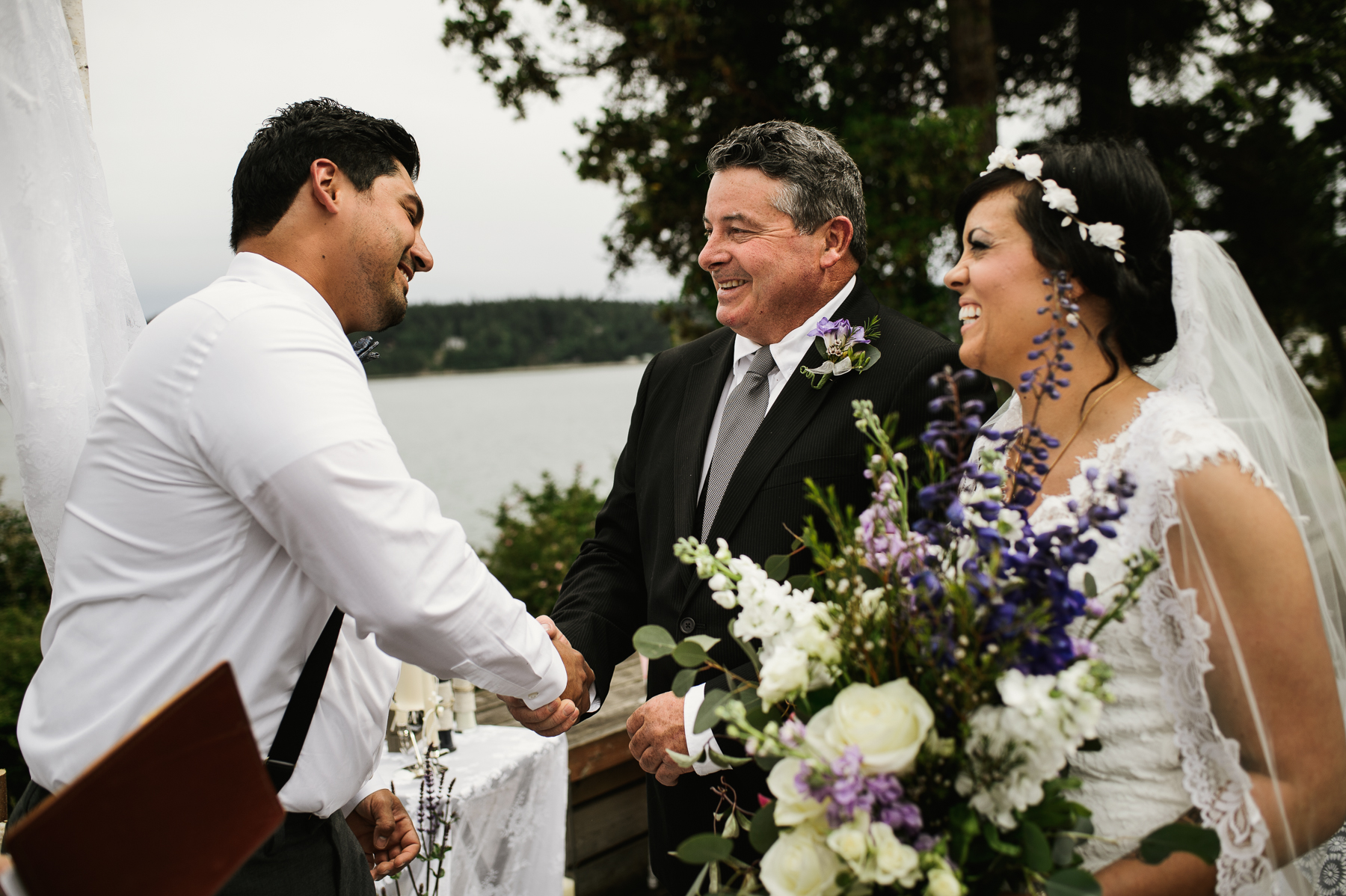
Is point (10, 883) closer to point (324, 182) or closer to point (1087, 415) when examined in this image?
point (324, 182)

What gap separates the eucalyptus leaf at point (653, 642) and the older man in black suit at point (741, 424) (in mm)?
683

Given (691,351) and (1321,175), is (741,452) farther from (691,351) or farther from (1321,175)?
(1321,175)

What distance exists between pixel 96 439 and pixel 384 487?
1.69 ft

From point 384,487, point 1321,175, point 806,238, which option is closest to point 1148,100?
point 1321,175

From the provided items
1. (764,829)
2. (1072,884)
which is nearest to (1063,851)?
(1072,884)

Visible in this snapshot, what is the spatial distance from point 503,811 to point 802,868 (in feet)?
7.17

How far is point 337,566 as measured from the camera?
57.4 inches

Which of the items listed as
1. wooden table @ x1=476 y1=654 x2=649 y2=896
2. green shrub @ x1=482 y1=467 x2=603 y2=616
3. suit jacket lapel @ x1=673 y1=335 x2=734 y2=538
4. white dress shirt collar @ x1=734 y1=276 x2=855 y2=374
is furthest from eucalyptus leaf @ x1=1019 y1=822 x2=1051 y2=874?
green shrub @ x1=482 y1=467 x2=603 y2=616

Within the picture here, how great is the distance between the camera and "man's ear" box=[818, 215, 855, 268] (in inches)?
96.4

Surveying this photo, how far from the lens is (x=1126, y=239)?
1724 mm

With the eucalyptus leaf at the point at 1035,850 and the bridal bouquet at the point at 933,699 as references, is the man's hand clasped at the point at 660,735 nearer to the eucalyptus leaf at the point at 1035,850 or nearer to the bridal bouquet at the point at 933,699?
the bridal bouquet at the point at 933,699

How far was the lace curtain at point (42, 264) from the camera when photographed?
1.82 m

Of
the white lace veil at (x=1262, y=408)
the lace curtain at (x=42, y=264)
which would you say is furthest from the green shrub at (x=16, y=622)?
the white lace veil at (x=1262, y=408)

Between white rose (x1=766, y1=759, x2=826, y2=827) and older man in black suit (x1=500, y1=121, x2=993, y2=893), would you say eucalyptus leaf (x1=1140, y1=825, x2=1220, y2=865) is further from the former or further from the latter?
older man in black suit (x1=500, y1=121, x2=993, y2=893)
